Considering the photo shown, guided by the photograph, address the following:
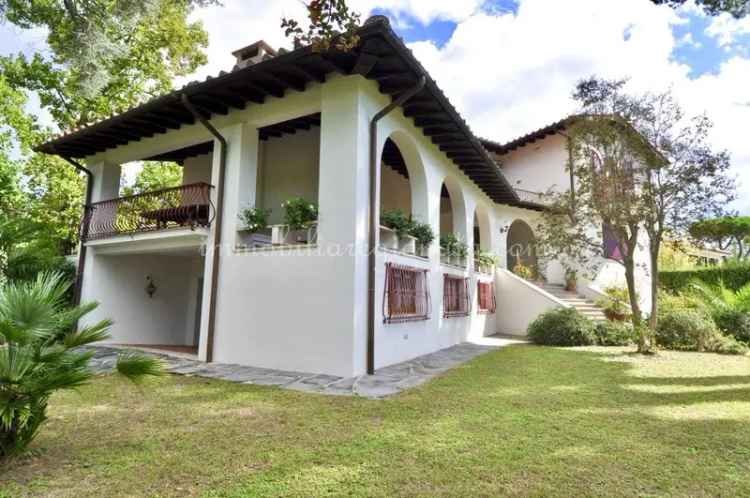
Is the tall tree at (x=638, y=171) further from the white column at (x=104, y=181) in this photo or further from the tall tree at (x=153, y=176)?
the tall tree at (x=153, y=176)

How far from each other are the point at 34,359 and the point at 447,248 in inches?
364

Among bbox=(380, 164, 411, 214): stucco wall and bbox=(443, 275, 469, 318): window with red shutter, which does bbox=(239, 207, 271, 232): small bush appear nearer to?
bbox=(443, 275, 469, 318): window with red shutter

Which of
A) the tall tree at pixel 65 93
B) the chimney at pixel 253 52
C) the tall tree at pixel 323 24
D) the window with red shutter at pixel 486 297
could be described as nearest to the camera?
the tall tree at pixel 323 24

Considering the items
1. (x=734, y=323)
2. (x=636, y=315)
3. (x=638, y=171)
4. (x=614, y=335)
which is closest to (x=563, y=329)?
(x=614, y=335)

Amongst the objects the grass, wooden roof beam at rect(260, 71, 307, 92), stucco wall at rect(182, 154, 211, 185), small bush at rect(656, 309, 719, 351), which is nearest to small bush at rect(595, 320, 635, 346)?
small bush at rect(656, 309, 719, 351)

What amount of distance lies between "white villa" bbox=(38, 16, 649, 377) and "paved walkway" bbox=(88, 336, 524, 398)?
0.82 feet

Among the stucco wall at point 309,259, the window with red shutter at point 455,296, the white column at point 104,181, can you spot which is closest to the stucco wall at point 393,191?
the stucco wall at point 309,259

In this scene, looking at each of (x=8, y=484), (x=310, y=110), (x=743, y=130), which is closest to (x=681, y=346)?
(x=743, y=130)

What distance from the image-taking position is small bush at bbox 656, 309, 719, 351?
10.3 metres

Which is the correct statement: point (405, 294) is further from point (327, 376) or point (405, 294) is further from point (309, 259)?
point (327, 376)

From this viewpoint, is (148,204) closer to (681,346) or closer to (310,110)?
(310,110)

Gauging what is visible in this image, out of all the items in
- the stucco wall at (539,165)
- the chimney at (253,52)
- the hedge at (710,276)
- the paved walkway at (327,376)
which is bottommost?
the paved walkway at (327,376)

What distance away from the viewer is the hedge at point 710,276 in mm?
15391

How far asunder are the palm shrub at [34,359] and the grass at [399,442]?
1.29ft
